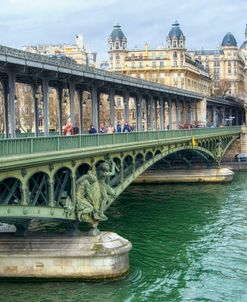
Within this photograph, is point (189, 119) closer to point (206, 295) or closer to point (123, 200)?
point (123, 200)

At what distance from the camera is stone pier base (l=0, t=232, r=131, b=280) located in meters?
29.2

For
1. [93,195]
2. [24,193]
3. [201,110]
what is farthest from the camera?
[201,110]

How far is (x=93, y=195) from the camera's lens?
31031 millimetres

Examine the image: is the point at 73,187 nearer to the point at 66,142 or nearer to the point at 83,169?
the point at 66,142

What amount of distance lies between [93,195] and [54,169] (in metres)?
4.25

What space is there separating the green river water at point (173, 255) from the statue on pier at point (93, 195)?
316 centimetres

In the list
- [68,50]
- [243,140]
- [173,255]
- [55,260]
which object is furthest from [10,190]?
[68,50]

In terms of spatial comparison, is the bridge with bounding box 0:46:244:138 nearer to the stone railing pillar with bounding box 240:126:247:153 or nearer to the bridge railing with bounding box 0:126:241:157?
the bridge railing with bounding box 0:126:241:157

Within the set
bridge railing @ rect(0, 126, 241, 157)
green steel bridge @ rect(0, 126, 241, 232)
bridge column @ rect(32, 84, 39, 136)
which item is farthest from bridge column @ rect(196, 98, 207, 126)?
bridge column @ rect(32, 84, 39, 136)

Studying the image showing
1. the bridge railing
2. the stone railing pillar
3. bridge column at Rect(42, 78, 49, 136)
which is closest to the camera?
the bridge railing

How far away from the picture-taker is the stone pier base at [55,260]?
95.9ft

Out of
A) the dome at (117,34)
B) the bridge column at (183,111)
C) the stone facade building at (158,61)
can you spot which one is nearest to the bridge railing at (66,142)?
the bridge column at (183,111)

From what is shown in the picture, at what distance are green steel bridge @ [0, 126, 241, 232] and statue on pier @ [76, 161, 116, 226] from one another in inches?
8.6

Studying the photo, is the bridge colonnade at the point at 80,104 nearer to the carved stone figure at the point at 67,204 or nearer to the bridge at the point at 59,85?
the bridge at the point at 59,85
